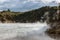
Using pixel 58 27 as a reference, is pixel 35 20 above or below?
below

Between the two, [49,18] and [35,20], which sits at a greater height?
[49,18]

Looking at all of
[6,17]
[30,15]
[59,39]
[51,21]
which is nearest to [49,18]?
[51,21]

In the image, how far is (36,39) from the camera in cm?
1817

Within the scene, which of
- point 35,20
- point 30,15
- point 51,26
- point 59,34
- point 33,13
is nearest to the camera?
point 59,34

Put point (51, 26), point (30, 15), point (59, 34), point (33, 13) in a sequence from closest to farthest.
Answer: point (59, 34)
point (51, 26)
point (30, 15)
point (33, 13)

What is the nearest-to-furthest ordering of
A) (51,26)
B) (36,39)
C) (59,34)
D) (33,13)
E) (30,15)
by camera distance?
(36,39)
(59,34)
(51,26)
(30,15)
(33,13)

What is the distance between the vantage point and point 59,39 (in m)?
18.4

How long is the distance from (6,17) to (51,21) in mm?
53149

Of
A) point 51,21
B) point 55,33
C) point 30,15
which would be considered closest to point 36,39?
point 55,33

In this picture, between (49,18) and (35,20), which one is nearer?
(49,18)

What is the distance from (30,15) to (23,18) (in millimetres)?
4992

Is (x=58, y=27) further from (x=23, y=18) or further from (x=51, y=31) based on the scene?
(x=23, y=18)

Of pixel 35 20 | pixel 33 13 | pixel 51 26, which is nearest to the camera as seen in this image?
pixel 51 26

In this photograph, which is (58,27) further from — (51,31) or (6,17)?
(6,17)
